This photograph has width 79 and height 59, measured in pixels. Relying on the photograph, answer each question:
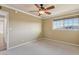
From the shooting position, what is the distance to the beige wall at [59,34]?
356 cm

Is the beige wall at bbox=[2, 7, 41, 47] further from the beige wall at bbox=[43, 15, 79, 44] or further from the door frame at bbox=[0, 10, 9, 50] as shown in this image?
the beige wall at bbox=[43, 15, 79, 44]

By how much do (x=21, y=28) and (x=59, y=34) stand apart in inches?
76.4

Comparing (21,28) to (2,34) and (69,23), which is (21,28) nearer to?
(2,34)

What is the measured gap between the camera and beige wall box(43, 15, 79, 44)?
3.56 metres

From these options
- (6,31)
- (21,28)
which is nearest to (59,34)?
(21,28)

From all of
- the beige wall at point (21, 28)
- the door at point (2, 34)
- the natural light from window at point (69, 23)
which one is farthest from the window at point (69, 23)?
the door at point (2, 34)

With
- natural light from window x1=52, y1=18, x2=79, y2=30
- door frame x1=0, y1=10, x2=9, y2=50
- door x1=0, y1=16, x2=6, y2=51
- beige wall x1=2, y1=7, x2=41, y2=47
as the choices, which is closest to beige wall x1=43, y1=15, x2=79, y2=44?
natural light from window x1=52, y1=18, x2=79, y2=30

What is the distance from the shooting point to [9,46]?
2.88 metres

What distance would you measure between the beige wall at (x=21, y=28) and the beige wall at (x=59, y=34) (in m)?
0.51

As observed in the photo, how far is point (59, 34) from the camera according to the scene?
4.31 m

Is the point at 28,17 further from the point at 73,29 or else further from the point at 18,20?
the point at 73,29

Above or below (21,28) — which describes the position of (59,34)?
below

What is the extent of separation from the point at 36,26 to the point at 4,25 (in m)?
2.18

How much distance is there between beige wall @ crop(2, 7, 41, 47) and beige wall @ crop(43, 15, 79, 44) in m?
0.51
